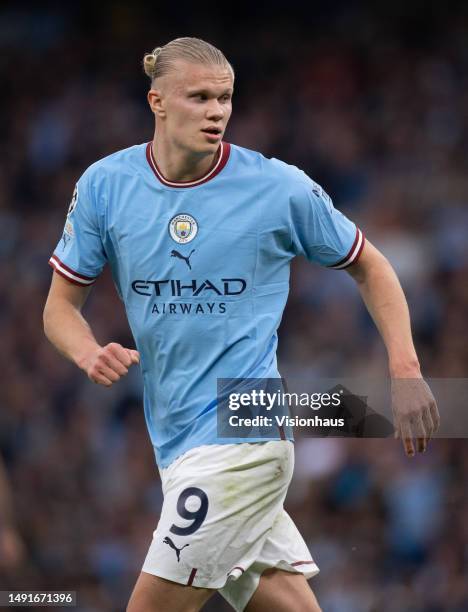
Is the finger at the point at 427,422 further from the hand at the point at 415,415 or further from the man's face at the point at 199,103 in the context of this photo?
the man's face at the point at 199,103

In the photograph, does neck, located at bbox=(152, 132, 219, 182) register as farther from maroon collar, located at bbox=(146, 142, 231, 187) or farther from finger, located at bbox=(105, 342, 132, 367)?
finger, located at bbox=(105, 342, 132, 367)

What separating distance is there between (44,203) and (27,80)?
Answer: 71.4 inches

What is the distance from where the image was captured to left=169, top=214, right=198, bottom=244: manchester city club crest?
4875mm

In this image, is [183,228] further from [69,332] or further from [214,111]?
[69,332]

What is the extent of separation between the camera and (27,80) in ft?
47.6

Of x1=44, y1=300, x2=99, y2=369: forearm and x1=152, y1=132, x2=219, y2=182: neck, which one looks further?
x1=152, y1=132, x2=219, y2=182: neck

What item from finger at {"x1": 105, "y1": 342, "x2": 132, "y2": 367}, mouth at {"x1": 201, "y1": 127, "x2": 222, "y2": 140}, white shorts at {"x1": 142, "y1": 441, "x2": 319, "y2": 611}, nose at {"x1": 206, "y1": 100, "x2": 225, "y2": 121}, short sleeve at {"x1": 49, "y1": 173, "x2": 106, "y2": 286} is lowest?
white shorts at {"x1": 142, "y1": 441, "x2": 319, "y2": 611}

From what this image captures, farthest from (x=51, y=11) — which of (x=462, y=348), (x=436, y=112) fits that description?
(x=462, y=348)

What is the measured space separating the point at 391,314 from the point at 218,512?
41.1 inches

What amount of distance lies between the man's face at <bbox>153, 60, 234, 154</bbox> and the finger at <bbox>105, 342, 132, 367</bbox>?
3.09ft

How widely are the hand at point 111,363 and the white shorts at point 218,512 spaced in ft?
1.74

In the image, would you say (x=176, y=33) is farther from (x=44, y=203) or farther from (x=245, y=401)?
(x=245, y=401)

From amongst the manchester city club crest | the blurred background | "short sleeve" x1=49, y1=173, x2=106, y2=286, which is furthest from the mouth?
the blurred background

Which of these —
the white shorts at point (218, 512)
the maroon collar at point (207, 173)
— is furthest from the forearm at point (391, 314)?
the maroon collar at point (207, 173)
